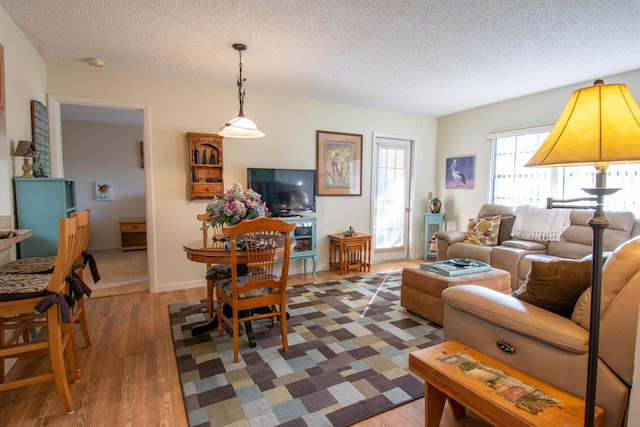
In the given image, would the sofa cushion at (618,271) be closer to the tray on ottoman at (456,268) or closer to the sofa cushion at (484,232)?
the tray on ottoman at (456,268)

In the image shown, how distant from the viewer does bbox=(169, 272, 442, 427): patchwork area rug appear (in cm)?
181

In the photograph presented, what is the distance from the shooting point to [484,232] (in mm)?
4359

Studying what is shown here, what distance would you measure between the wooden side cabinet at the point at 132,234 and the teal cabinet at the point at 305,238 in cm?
366

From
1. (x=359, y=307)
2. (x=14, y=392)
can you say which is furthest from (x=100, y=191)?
(x=359, y=307)

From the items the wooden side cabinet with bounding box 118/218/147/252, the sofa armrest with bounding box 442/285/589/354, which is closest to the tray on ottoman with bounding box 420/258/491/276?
the sofa armrest with bounding box 442/285/589/354

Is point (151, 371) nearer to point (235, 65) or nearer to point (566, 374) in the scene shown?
point (566, 374)

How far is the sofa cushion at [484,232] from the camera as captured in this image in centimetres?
429

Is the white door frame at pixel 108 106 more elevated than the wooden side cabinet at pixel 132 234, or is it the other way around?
the white door frame at pixel 108 106

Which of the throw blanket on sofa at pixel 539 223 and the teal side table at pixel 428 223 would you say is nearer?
the throw blanket on sofa at pixel 539 223

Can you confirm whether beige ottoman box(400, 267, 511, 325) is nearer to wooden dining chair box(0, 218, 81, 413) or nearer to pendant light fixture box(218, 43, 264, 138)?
pendant light fixture box(218, 43, 264, 138)

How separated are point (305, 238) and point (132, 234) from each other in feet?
13.0

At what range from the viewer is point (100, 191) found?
639 centimetres

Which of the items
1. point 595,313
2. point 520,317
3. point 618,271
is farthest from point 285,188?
point 595,313

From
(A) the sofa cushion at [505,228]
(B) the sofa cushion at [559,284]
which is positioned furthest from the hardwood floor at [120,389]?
(A) the sofa cushion at [505,228]
